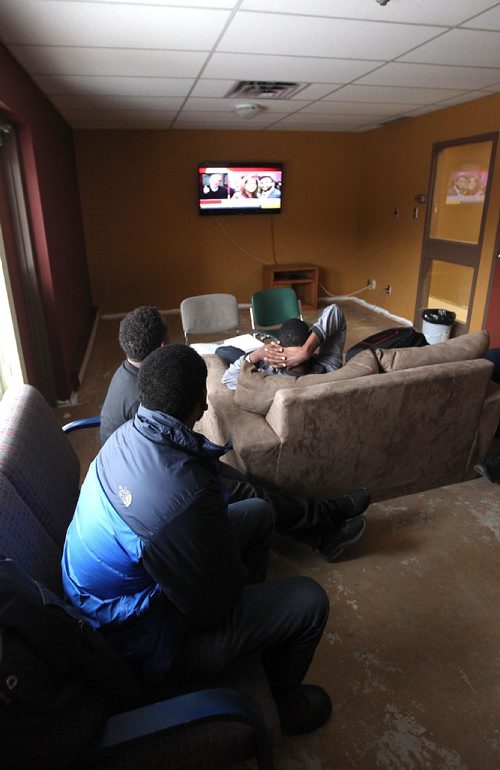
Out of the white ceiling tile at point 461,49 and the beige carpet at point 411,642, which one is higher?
the white ceiling tile at point 461,49

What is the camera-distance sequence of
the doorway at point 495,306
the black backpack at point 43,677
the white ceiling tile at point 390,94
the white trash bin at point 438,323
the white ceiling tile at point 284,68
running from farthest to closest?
the white trash bin at point 438,323
the doorway at point 495,306
the white ceiling tile at point 390,94
the white ceiling tile at point 284,68
the black backpack at point 43,677

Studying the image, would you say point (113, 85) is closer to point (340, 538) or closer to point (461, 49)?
point (461, 49)

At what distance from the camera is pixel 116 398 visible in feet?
6.11

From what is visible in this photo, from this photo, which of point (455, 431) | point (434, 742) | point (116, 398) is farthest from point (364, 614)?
point (116, 398)

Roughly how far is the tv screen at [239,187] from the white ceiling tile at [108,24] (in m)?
3.33

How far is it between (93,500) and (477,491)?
7.07 feet

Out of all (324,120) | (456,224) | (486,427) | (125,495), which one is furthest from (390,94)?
(125,495)

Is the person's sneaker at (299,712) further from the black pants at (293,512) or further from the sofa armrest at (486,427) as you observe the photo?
the sofa armrest at (486,427)

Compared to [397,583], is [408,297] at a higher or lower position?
higher

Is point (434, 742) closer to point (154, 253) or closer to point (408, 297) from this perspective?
point (408, 297)

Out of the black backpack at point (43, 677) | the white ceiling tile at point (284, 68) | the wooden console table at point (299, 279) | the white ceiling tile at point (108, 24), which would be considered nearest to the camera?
the black backpack at point (43, 677)

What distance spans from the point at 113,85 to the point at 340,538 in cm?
348

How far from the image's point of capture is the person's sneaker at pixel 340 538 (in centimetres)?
204

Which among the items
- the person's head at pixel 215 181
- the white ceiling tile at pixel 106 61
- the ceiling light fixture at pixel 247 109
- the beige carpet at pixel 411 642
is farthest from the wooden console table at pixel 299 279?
the beige carpet at pixel 411 642
